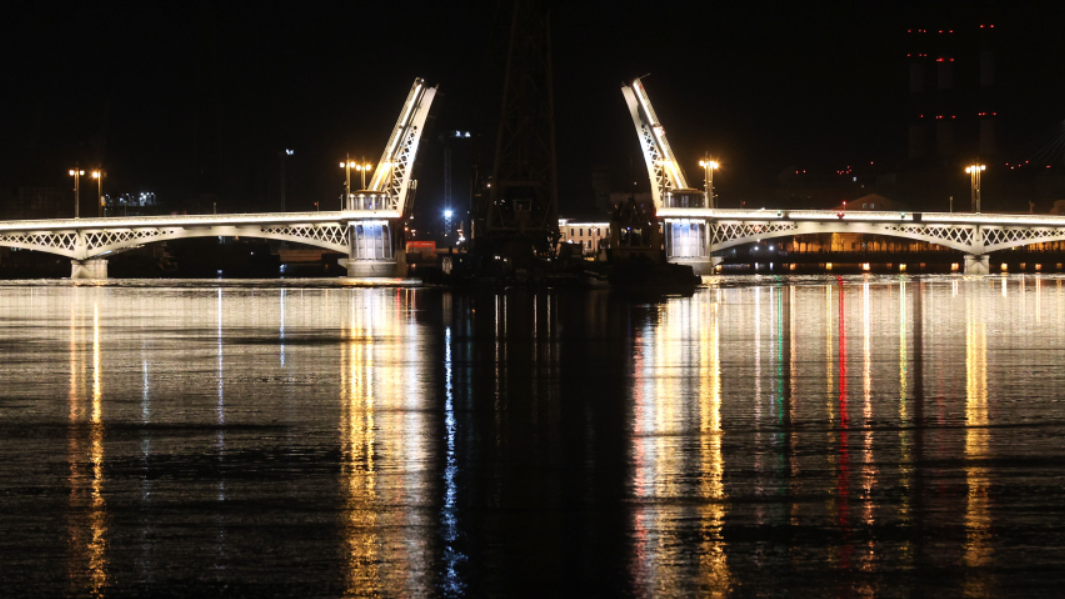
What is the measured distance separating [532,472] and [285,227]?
103182mm

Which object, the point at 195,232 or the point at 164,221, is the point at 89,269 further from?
the point at 195,232

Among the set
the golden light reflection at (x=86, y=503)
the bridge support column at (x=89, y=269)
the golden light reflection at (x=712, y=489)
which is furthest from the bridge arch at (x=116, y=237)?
the golden light reflection at (x=86, y=503)

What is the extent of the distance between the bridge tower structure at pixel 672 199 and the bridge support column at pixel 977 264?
974 inches

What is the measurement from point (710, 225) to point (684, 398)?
4062 inches

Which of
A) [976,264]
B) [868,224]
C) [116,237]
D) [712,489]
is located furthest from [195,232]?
[712,489]

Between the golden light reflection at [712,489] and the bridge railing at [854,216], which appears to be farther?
the bridge railing at [854,216]

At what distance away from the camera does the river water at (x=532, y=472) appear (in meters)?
7.88

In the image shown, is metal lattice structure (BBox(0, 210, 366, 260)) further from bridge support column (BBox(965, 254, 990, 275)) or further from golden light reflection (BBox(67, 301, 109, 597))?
golden light reflection (BBox(67, 301, 109, 597))

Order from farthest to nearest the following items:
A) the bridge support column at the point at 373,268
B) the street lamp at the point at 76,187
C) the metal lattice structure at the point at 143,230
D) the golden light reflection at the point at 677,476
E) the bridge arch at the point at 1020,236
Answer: the bridge arch at the point at 1020,236 < the bridge support column at the point at 373,268 < the metal lattice structure at the point at 143,230 < the street lamp at the point at 76,187 < the golden light reflection at the point at 677,476

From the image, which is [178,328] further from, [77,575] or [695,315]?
[77,575]

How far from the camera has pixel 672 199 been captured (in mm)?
116000

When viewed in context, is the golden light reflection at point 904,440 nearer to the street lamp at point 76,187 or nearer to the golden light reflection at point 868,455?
the golden light reflection at point 868,455

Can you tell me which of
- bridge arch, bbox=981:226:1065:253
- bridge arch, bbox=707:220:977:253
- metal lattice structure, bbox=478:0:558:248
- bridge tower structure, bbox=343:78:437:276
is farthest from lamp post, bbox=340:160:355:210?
bridge arch, bbox=981:226:1065:253

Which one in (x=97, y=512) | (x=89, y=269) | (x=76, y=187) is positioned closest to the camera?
(x=97, y=512)
